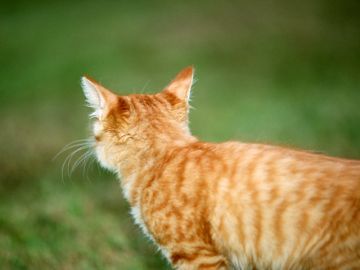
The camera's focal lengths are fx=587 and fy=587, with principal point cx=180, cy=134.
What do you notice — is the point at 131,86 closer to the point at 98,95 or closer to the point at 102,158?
the point at 102,158

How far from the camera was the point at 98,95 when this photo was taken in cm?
357

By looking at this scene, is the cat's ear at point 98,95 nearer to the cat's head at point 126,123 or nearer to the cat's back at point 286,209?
the cat's head at point 126,123

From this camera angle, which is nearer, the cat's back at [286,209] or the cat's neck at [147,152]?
the cat's back at [286,209]

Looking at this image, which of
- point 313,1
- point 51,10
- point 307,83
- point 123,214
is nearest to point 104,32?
point 51,10

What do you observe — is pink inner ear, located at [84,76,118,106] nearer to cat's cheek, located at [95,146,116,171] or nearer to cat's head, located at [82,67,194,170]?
cat's head, located at [82,67,194,170]

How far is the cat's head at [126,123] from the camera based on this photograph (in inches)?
140

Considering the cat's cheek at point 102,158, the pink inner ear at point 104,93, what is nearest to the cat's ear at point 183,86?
the pink inner ear at point 104,93

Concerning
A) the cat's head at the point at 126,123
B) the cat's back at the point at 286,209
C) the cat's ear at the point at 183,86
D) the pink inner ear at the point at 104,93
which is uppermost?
the cat's ear at the point at 183,86

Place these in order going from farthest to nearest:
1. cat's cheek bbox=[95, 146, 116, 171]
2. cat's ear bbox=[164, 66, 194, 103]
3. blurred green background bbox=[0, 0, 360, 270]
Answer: blurred green background bbox=[0, 0, 360, 270] < cat's ear bbox=[164, 66, 194, 103] < cat's cheek bbox=[95, 146, 116, 171]

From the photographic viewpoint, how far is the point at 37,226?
475 cm

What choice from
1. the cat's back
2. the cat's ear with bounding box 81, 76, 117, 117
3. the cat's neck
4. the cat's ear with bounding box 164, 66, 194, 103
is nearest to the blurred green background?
the cat's ear with bounding box 164, 66, 194, 103

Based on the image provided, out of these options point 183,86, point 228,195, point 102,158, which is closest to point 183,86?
point 183,86

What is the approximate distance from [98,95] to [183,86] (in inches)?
25.7

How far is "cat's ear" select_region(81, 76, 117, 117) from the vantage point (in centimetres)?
353
